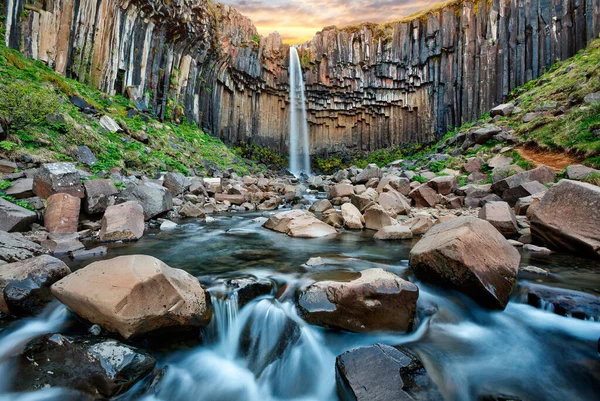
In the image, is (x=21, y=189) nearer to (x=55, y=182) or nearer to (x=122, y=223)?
(x=55, y=182)

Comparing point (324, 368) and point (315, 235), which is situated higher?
point (315, 235)

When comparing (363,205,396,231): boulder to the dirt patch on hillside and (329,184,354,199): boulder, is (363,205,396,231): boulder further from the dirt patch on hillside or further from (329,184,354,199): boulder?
the dirt patch on hillside

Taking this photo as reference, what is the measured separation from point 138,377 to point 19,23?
1458cm

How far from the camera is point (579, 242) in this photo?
3.95 meters

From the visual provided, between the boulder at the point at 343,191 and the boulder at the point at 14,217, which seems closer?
the boulder at the point at 14,217

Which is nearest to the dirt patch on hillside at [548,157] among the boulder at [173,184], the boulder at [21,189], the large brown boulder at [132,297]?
the large brown boulder at [132,297]

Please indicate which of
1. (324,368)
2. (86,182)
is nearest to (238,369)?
(324,368)

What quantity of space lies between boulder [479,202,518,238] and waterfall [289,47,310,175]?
2359 cm

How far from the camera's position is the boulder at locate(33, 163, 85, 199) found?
5.29 meters

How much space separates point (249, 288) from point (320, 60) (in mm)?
28849

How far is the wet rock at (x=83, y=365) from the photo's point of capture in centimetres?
195

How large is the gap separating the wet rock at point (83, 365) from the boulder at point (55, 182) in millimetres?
4095

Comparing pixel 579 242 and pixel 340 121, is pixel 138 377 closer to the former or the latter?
pixel 579 242

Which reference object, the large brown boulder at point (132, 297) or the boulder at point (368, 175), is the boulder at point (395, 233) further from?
the boulder at point (368, 175)
